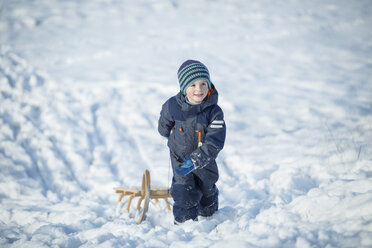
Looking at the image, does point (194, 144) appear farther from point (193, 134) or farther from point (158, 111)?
point (158, 111)

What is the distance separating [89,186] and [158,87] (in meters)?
4.07

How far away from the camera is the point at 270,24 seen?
12.1m

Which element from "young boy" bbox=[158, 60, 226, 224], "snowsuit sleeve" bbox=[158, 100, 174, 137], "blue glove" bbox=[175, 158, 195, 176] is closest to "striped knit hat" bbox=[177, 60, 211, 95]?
"young boy" bbox=[158, 60, 226, 224]

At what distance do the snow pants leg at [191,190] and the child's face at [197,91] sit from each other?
2.32 ft

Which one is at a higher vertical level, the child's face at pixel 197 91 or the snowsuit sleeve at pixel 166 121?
the child's face at pixel 197 91

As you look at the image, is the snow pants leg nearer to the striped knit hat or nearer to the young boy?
the young boy

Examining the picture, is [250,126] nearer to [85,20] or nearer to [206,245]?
[206,245]

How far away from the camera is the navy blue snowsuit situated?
2518mm

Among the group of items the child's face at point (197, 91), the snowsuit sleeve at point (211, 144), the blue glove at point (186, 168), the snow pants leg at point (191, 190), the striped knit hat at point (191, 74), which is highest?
the striped knit hat at point (191, 74)

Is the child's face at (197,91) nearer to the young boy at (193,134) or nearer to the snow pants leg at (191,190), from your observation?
the young boy at (193,134)

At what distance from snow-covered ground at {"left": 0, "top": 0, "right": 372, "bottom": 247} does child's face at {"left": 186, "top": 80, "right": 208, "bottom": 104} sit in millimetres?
1195

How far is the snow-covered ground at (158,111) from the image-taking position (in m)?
2.48

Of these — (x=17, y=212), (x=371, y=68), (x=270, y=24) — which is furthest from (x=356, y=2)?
(x=17, y=212)

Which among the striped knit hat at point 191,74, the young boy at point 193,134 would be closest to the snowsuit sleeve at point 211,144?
the young boy at point 193,134
